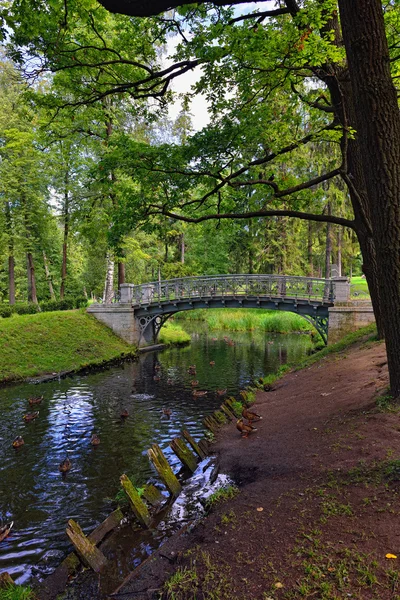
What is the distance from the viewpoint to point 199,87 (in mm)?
8961

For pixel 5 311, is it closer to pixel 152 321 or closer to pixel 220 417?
pixel 152 321

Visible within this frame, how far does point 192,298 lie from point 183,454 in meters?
15.8

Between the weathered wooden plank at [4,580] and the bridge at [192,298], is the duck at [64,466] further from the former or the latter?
the bridge at [192,298]

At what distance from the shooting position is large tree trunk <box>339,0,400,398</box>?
5027 mm

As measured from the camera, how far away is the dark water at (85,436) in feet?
19.3

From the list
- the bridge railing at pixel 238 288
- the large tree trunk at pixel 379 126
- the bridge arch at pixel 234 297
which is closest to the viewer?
the large tree trunk at pixel 379 126

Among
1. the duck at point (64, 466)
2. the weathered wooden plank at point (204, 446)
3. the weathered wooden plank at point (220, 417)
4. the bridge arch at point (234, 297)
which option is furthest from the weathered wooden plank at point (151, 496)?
the bridge arch at point (234, 297)

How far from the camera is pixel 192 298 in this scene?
22562 millimetres

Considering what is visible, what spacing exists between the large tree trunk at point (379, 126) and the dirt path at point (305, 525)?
1660mm

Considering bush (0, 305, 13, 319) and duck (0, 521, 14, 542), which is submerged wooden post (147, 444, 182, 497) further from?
bush (0, 305, 13, 319)

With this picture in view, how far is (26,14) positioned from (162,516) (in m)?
8.13

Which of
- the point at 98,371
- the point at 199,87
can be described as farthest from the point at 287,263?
the point at 199,87

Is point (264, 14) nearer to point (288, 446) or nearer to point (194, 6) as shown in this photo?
point (194, 6)

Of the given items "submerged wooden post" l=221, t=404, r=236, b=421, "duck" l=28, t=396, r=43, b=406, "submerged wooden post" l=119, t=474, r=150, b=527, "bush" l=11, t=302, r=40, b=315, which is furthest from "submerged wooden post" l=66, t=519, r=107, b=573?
"bush" l=11, t=302, r=40, b=315
